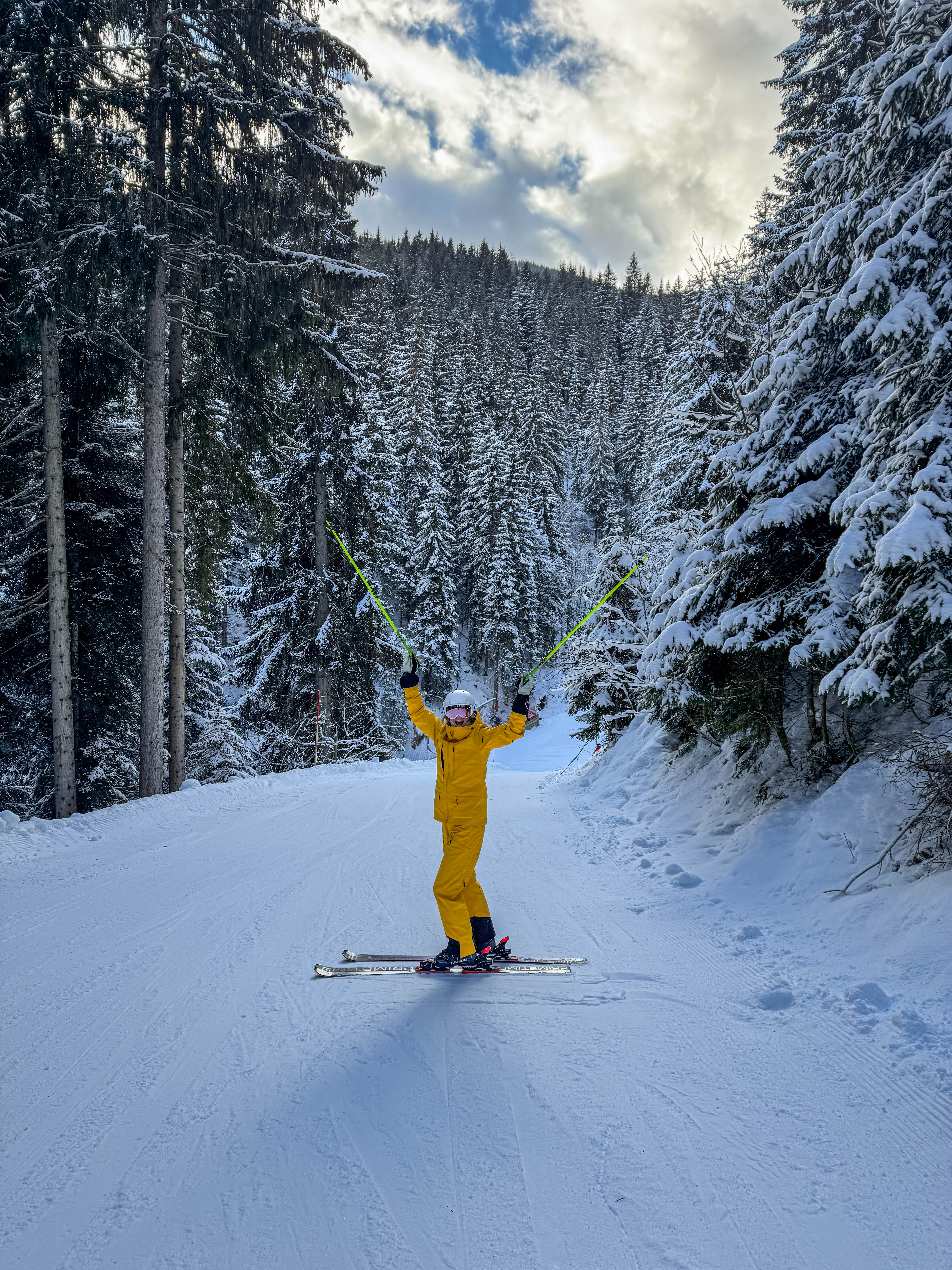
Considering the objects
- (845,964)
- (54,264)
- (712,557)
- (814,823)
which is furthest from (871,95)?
(54,264)

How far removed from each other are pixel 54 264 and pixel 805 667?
33.3 feet

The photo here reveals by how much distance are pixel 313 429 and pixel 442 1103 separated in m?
16.6

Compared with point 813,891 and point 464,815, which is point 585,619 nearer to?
point 813,891

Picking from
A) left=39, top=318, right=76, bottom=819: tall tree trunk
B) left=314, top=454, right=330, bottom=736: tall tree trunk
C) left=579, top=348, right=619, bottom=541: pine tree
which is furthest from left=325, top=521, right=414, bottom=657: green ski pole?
left=579, top=348, right=619, bottom=541: pine tree

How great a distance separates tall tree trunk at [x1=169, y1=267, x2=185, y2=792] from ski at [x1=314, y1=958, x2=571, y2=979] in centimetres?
795

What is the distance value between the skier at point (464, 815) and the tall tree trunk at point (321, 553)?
12.8 meters

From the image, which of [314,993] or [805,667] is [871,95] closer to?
[805,667]

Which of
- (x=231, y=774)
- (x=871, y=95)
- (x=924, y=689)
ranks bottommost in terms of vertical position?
(x=231, y=774)

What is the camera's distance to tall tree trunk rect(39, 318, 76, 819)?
368 inches

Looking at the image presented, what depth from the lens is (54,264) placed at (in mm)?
8211

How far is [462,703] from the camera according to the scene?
461 centimetres

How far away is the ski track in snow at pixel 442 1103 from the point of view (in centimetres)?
232

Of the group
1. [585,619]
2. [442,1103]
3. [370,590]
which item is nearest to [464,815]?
[442,1103]

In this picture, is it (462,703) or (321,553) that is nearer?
(462,703)
